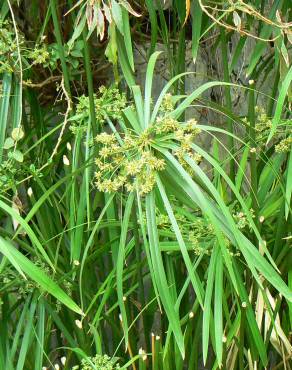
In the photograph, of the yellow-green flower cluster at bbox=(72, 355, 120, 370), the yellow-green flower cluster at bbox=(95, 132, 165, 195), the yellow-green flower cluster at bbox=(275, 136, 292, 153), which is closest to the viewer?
the yellow-green flower cluster at bbox=(95, 132, 165, 195)

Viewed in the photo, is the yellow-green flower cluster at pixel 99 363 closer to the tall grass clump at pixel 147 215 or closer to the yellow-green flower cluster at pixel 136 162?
the tall grass clump at pixel 147 215

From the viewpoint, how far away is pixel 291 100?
153 centimetres

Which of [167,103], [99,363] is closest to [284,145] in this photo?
[167,103]

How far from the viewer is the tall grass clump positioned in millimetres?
1271

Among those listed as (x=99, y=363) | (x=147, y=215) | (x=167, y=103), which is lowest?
(x=99, y=363)

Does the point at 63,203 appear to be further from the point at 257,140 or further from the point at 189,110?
the point at 189,110

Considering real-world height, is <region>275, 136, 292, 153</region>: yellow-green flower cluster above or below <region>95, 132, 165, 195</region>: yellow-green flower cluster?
below

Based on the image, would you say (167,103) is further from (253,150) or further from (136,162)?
(253,150)

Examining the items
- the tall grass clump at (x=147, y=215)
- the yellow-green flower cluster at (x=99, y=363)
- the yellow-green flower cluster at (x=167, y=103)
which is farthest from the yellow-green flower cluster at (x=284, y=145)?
the yellow-green flower cluster at (x=99, y=363)

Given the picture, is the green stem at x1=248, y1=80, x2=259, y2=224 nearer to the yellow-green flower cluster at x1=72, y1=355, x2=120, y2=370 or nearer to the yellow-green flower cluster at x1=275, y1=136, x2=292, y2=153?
the yellow-green flower cluster at x1=275, y1=136, x2=292, y2=153

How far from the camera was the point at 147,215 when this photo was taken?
4.11 ft

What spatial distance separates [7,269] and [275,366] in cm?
70

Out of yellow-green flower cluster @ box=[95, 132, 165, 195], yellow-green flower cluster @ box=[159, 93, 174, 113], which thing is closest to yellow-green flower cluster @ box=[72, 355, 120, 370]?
yellow-green flower cluster @ box=[95, 132, 165, 195]

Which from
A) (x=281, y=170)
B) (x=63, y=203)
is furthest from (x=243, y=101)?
(x=63, y=203)
